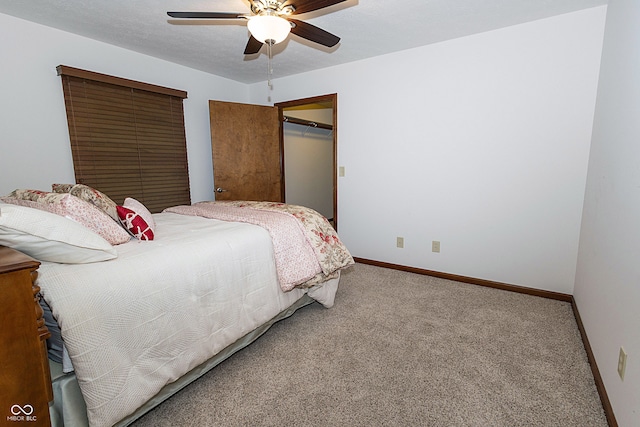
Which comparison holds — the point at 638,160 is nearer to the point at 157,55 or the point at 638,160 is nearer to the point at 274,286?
the point at 274,286

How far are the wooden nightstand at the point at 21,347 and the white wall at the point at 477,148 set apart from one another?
9.76 feet

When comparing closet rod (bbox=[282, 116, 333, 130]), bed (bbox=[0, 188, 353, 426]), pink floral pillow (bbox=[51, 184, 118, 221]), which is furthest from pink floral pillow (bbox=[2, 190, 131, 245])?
closet rod (bbox=[282, 116, 333, 130])

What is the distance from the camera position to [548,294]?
264 cm

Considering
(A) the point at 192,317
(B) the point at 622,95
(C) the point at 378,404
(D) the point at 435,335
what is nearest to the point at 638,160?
(B) the point at 622,95

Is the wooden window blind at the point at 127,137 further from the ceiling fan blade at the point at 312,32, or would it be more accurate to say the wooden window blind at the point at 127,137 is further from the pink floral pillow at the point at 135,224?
the ceiling fan blade at the point at 312,32

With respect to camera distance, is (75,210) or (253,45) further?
(253,45)

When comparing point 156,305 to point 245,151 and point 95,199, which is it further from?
point 245,151

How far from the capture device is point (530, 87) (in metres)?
2.54

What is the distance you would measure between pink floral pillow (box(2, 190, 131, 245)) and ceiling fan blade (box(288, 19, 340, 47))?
155cm

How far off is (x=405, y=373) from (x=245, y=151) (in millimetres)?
3094

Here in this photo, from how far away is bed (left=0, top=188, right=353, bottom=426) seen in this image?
3.62ft

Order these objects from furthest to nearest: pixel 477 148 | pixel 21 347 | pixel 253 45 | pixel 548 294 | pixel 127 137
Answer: pixel 127 137, pixel 477 148, pixel 548 294, pixel 253 45, pixel 21 347

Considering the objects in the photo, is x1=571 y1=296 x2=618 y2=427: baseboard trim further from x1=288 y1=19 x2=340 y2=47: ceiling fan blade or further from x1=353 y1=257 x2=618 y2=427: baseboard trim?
x1=288 y1=19 x2=340 y2=47: ceiling fan blade

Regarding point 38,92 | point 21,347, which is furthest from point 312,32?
point 38,92
